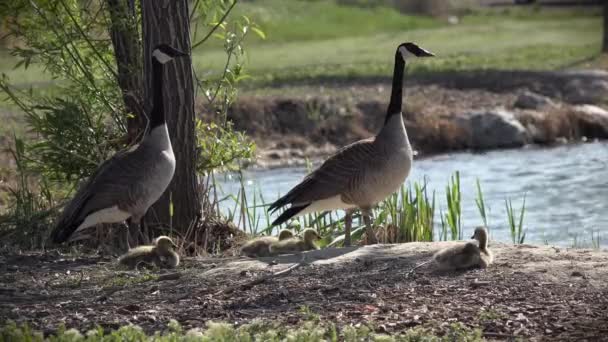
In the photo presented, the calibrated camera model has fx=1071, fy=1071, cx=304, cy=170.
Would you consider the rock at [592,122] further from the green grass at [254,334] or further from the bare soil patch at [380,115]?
the green grass at [254,334]

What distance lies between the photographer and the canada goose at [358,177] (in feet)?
32.6

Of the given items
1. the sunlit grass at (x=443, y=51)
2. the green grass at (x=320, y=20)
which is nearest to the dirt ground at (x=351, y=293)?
the sunlit grass at (x=443, y=51)

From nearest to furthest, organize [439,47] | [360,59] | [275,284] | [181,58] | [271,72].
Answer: [275,284] → [181,58] → [271,72] → [360,59] → [439,47]

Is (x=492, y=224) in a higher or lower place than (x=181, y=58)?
lower

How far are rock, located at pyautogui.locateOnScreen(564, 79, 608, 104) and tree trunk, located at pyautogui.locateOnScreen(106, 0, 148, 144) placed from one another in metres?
15.8

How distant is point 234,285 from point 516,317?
222 cm

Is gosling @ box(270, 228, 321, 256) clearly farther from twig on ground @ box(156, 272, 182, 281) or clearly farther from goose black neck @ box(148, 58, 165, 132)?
goose black neck @ box(148, 58, 165, 132)

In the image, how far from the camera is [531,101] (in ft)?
80.4

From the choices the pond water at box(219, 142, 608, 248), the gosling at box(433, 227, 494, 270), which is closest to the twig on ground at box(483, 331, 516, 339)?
the gosling at box(433, 227, 494, 270)

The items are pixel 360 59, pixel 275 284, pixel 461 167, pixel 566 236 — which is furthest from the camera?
pixel 360 59

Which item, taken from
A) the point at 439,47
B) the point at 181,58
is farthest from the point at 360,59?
the point at 181,58

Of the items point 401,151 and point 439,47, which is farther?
point 439,47

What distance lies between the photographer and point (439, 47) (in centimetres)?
3662

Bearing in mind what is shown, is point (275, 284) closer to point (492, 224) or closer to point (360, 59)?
Answer: point (492, 224)
